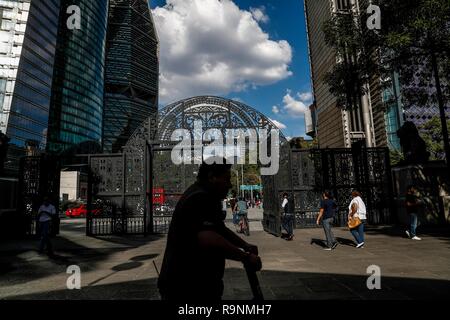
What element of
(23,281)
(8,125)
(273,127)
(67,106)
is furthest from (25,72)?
(23,281)

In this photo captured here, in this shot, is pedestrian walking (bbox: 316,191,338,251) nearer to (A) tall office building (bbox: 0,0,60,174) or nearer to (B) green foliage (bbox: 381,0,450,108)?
(B) green foliage (bbox: 381,0,450,108)

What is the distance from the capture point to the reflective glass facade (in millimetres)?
74375

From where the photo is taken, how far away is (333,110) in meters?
64.6

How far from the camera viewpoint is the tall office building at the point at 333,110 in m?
57.1

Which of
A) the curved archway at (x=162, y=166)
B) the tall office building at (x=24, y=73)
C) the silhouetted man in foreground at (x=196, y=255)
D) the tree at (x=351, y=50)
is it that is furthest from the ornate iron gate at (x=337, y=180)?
the tall office building at (x=24, y=73)

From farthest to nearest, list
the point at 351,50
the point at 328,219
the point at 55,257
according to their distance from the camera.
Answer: the point at 351,50
the point at 328,219
the point at 55,257

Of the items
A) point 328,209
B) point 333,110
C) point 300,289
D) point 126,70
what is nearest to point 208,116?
point 328,209

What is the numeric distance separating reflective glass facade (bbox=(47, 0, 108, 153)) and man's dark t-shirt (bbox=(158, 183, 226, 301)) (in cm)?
8125

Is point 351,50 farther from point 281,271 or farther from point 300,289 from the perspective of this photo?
point 300,289

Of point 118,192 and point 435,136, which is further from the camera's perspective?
point 435,136

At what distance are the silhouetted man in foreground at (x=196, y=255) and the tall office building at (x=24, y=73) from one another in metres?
59.0

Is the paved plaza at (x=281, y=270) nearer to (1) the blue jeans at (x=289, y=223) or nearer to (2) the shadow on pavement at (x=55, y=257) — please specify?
(2) the shadow on pavement at (x=55, y=257)

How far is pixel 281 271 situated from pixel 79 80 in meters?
88.6

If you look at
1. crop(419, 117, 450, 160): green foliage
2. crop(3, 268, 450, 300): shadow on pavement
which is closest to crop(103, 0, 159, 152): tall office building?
crop(419, 117, 450, 160): green foliage
